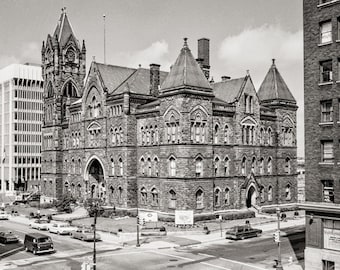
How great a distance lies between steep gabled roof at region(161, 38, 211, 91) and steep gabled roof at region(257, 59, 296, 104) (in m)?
16.2

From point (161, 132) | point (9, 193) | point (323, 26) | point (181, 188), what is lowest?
point (9, 193)

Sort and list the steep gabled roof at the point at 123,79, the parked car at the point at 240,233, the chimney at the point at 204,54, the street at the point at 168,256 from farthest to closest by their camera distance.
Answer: the chimney at the point at 204,54 < the steep gabled roof at the point at 123,79 < the parked car at the point at 240,233 < the street at the point at 168,256

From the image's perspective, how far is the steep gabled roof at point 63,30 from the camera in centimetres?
8359

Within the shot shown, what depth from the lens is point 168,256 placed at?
4019cm

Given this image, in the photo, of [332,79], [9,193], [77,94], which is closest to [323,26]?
[332,79]

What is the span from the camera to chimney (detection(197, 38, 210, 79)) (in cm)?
7206

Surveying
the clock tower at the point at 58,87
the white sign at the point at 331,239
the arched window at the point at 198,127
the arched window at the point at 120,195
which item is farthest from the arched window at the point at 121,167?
the white sign at the point at 331,239

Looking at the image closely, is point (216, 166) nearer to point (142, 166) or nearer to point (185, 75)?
point (142, 166)

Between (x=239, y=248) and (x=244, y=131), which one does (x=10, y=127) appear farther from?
(x=239, y=248)

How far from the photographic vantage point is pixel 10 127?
127 m

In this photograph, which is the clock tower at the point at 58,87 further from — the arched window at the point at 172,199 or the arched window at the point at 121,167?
the arched window at the point at 172,199

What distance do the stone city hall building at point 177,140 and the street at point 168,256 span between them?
39.9 ft

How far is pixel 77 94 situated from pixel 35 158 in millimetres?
53114

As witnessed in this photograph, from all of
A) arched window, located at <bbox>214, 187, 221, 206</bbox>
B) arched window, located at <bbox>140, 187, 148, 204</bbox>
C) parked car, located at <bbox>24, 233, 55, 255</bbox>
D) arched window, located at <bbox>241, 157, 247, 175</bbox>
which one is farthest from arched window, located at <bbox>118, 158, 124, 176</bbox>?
parked car, located at <bbox>24, 233, 55, 255</bbox>
